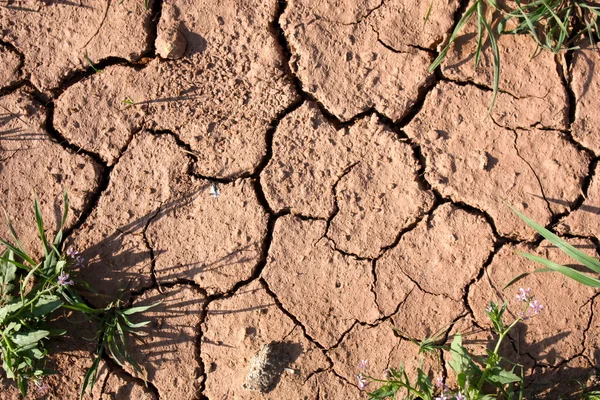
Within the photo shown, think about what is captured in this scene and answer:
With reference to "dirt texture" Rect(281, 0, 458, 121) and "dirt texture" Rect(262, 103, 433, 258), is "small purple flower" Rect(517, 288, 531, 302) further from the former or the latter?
"dirt texture" Rect(281, 0, 458, 121)

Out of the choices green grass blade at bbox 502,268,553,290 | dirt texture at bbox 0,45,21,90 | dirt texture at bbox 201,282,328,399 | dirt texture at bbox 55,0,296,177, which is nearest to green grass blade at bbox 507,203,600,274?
green grass blade at bbox 502,268,553,290

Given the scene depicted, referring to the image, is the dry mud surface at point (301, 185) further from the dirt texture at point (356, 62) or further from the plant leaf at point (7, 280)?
the plant leaf at point (7, 280)

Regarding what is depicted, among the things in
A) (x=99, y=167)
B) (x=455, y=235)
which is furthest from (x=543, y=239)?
(x=99, y=167)

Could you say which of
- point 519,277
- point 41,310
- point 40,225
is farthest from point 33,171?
point 519,277

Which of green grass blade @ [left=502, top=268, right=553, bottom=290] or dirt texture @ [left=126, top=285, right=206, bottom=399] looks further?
dirt texture @ [left=126, top=285, right=206, bottom=399]

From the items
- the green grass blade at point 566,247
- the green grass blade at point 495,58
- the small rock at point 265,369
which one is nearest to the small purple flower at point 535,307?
the green grass blade at point 566,247

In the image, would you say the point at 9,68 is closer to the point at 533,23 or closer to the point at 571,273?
the point at 533,23
